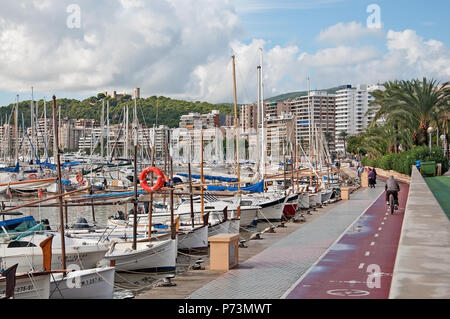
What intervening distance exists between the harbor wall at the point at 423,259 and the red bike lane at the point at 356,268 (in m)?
1.19

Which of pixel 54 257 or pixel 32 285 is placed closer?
pixel 32 285

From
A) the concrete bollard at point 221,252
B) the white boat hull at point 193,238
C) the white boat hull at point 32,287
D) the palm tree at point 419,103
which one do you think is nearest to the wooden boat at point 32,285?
the white boat hull at point 32,287

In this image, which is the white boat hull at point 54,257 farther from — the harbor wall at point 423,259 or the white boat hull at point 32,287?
the harbor wall at point 423,259

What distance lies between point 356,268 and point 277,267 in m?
2.16

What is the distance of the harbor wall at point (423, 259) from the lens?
29.1 feet

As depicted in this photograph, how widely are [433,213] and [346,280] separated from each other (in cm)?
605

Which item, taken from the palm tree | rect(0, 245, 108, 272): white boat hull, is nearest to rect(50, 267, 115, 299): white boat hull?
rect(0, 245, 108, 272): white boat hull

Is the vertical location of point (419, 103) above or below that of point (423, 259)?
above

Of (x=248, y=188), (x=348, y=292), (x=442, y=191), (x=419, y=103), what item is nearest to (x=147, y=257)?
(x=348, y=292)

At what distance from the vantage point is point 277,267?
16828 mm

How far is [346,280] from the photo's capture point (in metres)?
14.5

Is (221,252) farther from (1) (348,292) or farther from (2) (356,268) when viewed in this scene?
(1) (348,292)
